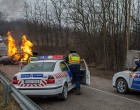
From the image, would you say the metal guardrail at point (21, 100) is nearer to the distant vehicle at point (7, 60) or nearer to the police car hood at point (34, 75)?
the police car hood at point (34, 75)

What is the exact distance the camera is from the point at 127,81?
40.3ft

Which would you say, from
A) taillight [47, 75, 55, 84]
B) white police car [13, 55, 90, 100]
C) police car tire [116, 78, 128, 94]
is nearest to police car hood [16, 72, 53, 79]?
white police car [13, 55, 90, 100]

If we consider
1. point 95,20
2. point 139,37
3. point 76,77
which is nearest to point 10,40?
point 95,20

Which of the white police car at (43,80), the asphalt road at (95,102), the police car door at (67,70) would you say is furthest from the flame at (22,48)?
the white police car at (43,80)

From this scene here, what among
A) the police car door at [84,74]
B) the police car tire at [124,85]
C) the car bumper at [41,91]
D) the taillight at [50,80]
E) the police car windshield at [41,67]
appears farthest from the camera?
the police car door at [84,74]

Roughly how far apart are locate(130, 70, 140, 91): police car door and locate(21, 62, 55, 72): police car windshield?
3.40 metres

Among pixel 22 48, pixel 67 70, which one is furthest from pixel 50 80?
pixel 22 48

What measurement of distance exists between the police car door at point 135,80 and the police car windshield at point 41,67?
11.2 feet

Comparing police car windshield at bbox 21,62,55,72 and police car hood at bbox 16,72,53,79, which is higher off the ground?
police car windshield at bbox 21,62,55,72

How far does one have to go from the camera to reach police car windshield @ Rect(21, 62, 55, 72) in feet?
34.3

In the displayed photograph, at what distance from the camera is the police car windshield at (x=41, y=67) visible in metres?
10.5

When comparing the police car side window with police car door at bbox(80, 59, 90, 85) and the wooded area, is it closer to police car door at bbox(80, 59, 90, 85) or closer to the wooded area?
police car door at bbox(80, 59, 90, 85)

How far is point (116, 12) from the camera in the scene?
2698 centimetres

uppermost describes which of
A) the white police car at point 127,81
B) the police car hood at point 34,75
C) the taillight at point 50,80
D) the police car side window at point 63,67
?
the police car side window at point 63,67
